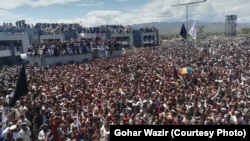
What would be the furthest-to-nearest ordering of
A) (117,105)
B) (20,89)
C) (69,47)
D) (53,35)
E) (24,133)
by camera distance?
(53,35) < (69,47) < (117,105) < (20,89) < (24,133)

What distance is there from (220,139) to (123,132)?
1.65m

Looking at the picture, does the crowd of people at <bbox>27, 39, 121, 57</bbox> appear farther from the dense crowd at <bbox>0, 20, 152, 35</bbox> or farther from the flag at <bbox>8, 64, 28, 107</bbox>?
the flag at <bbox>8, 64, 28, 107</bbox>

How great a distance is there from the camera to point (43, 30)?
5697 centimetres

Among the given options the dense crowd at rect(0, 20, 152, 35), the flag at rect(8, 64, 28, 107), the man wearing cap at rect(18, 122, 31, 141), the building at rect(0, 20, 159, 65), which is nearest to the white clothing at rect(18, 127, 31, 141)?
the man wearing cap at rect(18, 122, 31, 141)

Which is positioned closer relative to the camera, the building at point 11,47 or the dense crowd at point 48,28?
the building at point 11,47

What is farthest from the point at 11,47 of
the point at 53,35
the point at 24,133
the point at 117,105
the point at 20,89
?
the point at 24,133

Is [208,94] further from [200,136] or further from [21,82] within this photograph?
[200,136]

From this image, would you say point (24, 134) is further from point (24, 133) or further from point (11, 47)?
point (11, 47)

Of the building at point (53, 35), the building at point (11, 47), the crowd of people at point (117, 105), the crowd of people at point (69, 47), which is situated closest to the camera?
the crowd of people at point (117, 105)

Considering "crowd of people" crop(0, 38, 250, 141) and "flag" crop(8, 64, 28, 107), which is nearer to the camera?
"crowd of people" crop(0, 38, 250, 141)

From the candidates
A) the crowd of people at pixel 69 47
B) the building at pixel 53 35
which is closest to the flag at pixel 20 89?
the crowd of people at pixel 69 47

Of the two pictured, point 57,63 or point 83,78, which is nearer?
point 83,78

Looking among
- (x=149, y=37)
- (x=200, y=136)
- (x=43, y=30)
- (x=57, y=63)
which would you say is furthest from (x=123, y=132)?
(x=149, y=37)

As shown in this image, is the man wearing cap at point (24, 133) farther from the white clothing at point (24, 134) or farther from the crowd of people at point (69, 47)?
the crowd of people at point (69, 47)
